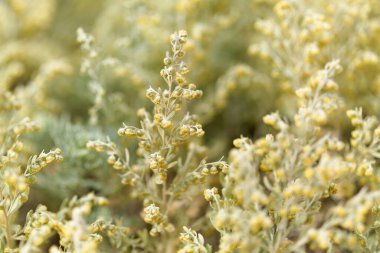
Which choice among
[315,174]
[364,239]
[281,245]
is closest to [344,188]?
[364,239]

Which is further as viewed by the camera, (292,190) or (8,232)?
(8,232)

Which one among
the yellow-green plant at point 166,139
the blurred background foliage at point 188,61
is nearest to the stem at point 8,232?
the yellow-green plant at point 166,139

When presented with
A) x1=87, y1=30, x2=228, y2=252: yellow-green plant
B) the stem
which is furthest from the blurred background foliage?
the stem

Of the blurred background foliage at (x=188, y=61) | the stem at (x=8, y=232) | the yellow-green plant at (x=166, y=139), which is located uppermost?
the blurred background foliage at (x=188, y=61)

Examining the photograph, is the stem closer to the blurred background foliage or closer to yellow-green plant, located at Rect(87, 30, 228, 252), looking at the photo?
yellow-green plant, located at Rect(87, 30, 228, 252)

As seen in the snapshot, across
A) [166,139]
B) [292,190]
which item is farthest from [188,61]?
[292,190]

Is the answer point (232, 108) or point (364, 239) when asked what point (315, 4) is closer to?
point (232, 108)

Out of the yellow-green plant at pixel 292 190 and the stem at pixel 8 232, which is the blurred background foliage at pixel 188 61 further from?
the stem at pixel 8 232

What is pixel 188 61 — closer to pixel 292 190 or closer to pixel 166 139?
pixel 166 139
